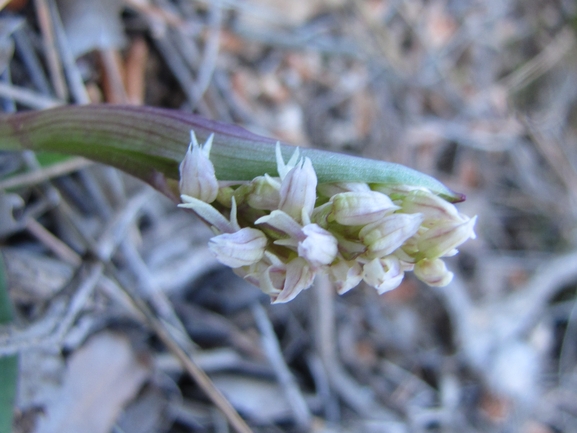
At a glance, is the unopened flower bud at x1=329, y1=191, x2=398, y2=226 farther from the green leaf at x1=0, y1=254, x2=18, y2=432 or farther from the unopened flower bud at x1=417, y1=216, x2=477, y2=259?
the green leaf at x1=0, y1=254, x2=18, y2=432

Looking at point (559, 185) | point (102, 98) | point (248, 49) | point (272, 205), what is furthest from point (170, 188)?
point (559, 185)

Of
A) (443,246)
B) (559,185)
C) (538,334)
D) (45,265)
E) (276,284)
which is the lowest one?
(538,334)

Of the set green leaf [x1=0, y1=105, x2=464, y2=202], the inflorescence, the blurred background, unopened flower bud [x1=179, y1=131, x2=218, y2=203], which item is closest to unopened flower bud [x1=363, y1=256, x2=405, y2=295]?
the inflorescence

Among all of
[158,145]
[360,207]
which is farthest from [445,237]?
[158,145]

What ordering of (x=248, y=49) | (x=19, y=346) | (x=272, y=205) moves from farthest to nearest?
(x=248, y=49)
(x=19, y=346)
(x=272, y=205)

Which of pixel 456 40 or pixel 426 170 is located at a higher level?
pixel 456 40

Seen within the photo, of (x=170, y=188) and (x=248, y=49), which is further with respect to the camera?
(x=248, y=49)

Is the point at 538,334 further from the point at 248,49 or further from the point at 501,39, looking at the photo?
the point at 248,49

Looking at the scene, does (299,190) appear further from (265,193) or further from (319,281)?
(319,281)

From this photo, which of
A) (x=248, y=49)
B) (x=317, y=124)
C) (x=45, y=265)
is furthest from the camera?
(x=317, y=124)
